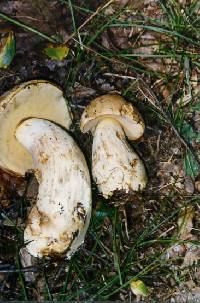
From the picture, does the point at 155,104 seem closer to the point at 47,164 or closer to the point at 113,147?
the point at 113,147

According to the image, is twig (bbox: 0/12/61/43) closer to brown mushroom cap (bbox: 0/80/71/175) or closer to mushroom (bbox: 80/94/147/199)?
brown mushroom cap (bbox: 0/80/71/175)

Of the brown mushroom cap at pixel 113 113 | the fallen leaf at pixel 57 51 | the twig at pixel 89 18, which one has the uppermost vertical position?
the twig at pixel 89 18

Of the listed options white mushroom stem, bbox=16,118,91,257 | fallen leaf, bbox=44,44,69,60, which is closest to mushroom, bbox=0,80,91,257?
white mushroom stem, bbox=16,118,91,257

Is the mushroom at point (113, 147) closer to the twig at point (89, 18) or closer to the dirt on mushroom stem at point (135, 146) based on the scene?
the dirt on mushroom stem at point (135, 146)

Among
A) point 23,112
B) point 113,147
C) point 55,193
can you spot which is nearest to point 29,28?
point 23,112

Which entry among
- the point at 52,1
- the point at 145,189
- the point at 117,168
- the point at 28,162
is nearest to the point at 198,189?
the point at 145,189

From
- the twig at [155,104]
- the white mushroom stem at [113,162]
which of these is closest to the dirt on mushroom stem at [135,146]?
the twig at [155,104]

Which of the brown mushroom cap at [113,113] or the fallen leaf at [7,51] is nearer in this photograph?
the brown mushroom cap at [113,113]
